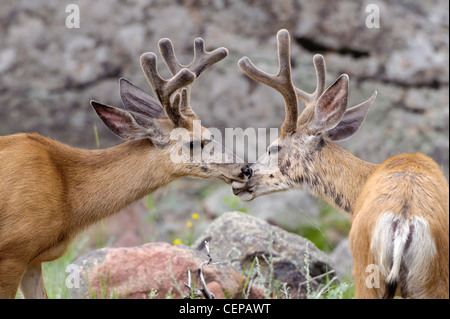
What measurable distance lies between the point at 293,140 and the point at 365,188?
3.22 feet

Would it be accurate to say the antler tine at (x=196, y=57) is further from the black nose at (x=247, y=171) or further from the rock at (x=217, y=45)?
the rock at (x=217, y=45)

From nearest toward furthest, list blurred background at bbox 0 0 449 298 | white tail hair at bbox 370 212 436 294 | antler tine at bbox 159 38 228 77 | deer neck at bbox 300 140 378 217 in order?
1. white tail hair at bbox 370 212 436 294
2. deer neck at bbox 300 140 378 217
3. antler tine at bbox 159 38 228 77
4. blurred background at bbox 0 0 449 298

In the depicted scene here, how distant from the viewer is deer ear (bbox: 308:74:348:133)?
5.47m

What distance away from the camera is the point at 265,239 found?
6465 millimetres

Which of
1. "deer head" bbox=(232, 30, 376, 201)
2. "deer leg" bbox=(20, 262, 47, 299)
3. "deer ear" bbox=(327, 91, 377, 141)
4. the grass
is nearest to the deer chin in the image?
"deer head" bbox=(232, 30, 376, 201)

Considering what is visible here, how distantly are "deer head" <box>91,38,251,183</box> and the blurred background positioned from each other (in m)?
3.90

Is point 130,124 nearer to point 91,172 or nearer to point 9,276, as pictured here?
point 91,172

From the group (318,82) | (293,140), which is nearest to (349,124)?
(318,82)

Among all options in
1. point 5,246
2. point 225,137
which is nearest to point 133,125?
point 5,246

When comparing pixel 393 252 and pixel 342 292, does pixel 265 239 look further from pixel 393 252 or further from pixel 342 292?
pixel 393 252

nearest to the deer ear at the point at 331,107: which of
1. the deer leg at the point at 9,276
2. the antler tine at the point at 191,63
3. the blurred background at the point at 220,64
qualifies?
the antler tine at the point at 191,63

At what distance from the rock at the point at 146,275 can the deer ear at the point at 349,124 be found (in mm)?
1553

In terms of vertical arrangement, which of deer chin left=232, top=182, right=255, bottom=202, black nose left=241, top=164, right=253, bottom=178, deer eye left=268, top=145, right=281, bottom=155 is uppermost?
deer eye left=268, top=145, right=281, bottom=155

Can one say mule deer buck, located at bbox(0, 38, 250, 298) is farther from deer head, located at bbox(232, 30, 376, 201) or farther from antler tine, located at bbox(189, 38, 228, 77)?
deer head, located at bbox(232, 30, 376, 201)
